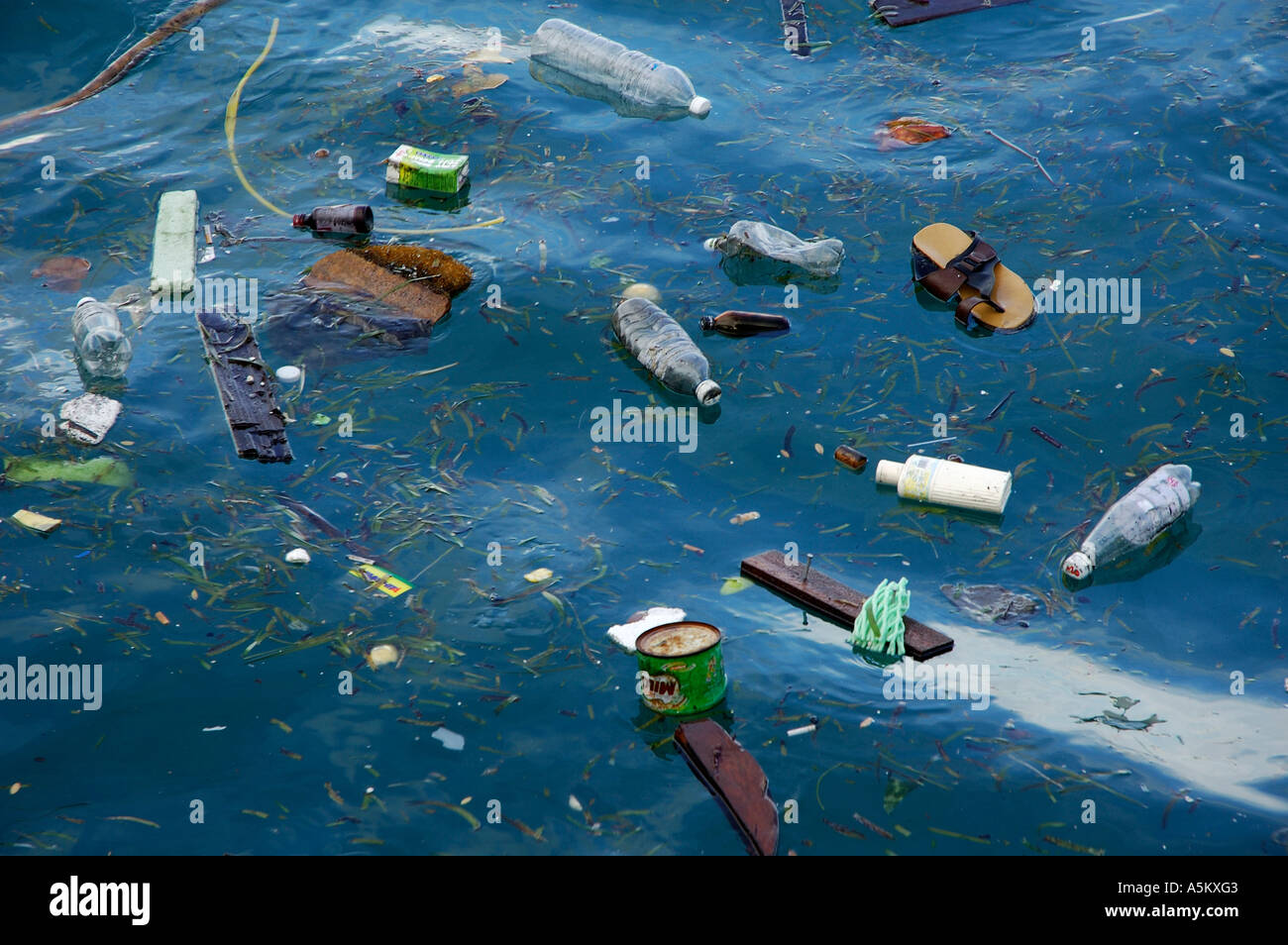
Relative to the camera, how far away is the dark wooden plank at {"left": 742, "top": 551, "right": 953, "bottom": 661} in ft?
13.7

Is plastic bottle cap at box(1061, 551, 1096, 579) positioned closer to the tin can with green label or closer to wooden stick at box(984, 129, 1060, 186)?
the tin can with green label

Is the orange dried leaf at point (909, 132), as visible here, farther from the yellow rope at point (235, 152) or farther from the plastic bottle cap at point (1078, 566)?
the plastic bottle cap at point (1078, 566)

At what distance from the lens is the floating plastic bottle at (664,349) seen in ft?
18.1

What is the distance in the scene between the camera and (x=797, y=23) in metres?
8.82

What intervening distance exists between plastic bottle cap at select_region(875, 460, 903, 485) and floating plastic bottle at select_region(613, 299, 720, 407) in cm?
95

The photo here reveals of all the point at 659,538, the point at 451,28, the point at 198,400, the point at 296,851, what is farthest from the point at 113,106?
the point at 296,851

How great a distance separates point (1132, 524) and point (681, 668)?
2.28 m

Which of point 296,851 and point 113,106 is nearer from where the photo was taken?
point 296,851

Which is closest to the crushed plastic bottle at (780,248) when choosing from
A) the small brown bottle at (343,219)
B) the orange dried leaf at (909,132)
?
the orange dried leaf at (909,132)

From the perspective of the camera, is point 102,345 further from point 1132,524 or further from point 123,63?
point 1132,524

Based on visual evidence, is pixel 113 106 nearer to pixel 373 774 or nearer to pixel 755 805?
pixel 373 774

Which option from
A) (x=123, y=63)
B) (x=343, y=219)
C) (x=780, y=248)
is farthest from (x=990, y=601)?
(x=123, y=63)

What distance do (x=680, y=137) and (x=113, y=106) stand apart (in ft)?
14.6
